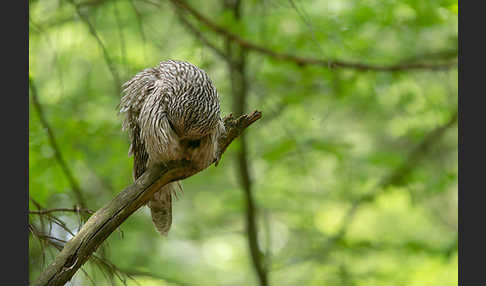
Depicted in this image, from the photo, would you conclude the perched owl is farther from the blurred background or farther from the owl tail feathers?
the blurred background

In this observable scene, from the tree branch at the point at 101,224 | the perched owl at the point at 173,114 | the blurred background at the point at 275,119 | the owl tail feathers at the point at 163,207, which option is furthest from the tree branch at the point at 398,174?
the tree branch at the point at 101,224

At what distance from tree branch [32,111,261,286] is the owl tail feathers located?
2.61 feet

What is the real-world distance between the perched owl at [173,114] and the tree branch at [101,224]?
0.12 m

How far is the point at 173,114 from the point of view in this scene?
279 centimetres

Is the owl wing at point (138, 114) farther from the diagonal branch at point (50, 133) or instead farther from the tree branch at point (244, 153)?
the tree branch at point (244, 153)

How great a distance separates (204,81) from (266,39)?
274 centimetres

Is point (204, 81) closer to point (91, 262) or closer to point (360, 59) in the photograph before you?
point (91, 262)

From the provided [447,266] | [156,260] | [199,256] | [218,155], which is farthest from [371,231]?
[218,155]

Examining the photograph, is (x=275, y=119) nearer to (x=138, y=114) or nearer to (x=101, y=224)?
(x=138, y=114)

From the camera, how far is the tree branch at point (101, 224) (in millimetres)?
2408

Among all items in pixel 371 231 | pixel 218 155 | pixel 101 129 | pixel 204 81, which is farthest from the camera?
pixel 371 231

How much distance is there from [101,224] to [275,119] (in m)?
2.83

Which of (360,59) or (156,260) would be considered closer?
(360,59)

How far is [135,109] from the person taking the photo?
331cm
